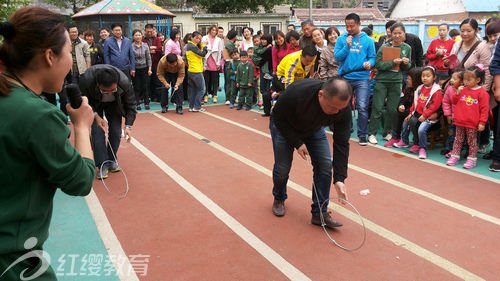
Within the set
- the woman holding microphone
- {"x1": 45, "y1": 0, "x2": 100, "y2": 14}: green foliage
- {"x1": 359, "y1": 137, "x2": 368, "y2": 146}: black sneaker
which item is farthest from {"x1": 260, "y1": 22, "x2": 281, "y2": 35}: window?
the woman holding microphone

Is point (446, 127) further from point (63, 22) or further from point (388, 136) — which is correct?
point (63, 22)

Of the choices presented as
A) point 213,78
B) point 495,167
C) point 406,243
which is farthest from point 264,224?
point 213,78

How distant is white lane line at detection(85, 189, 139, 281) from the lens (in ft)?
11.4

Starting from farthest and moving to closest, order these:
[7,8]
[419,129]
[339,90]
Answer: [7,8], [419,129], [339,90]

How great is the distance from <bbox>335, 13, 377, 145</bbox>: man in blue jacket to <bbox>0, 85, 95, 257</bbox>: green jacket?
6.27 meters

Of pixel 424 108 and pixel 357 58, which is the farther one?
pixel 357 58

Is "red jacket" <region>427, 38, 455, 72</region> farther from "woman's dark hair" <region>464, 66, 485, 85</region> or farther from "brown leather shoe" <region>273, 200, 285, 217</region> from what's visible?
"brown leather shoe" <region>273, 200, 285, 217</region>

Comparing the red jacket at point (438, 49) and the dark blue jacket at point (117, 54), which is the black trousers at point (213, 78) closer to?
the dark blue jacket at point (117, 54)

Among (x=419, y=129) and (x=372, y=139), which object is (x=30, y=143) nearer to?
(x=419, y=129)

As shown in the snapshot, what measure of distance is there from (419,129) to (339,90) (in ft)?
13.6

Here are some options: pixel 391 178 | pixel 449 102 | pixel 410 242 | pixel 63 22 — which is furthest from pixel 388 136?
pixel 63 22

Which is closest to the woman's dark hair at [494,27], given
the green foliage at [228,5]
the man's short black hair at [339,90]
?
the man's short black hair at [339,90]

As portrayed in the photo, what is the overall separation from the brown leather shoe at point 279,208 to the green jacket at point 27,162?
10.1 feet

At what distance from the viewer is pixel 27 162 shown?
1624mm
